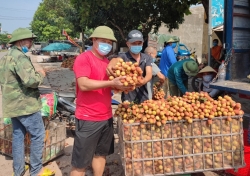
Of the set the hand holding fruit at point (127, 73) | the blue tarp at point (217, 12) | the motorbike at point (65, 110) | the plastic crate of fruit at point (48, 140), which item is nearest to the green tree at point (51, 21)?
the blue tarp at point (217, 12)

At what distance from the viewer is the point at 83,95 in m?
2.76

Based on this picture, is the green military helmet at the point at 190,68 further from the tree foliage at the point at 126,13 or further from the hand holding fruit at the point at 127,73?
the tree foliage at the point at 126,13

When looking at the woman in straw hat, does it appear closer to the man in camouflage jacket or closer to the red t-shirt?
the red t-shirt

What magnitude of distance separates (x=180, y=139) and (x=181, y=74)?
270 cm

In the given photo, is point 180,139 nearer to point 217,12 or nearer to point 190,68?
point 190,68

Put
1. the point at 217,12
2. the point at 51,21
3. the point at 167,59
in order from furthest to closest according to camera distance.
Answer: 1. the point at 51,21
2. the point at 217,12
3. the point at 167,59

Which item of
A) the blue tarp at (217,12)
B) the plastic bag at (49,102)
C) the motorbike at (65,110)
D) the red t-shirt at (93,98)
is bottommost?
the motorbike at (65,110)

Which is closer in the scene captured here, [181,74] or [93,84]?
[93,84]

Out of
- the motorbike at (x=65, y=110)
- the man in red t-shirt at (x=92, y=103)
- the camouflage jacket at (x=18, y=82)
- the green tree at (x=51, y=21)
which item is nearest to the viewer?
the man in red t-shirt at (x=92, y=103)

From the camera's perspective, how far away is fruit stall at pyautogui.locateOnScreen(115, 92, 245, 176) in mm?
2582

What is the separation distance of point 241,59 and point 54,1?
180 feet

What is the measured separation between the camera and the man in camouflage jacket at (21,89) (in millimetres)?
3111

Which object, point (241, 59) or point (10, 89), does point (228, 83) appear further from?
point (10, 89)

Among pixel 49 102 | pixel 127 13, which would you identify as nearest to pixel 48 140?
pixel 49 102
